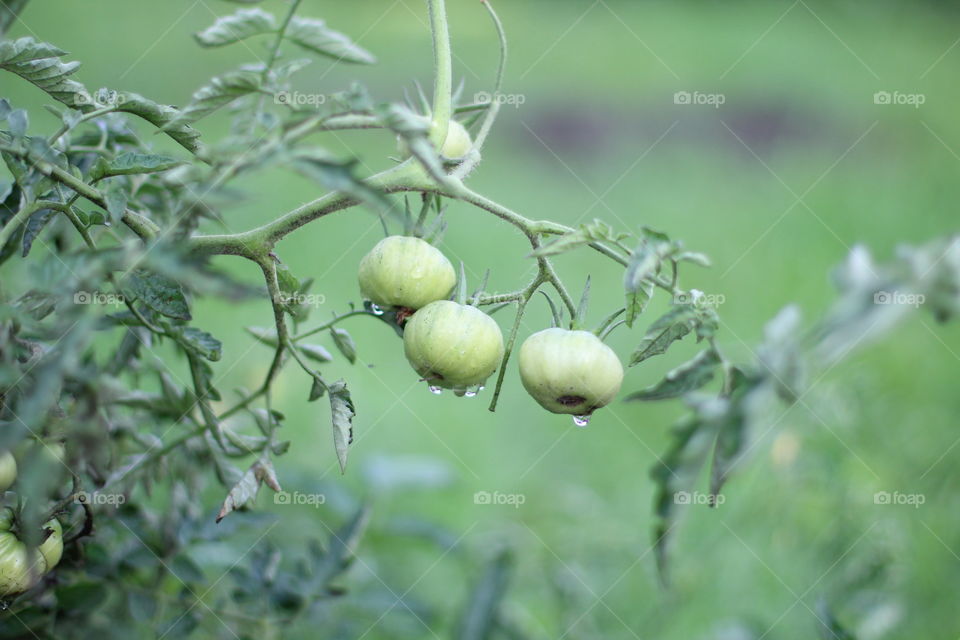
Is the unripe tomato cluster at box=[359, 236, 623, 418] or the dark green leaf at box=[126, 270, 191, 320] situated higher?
the unripe tomato cluster at box=[359, 236, 623, 418]

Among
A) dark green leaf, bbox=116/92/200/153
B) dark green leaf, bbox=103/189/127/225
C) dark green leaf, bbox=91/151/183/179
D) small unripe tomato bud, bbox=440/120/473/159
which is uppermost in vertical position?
small unripe tomato bud, bbox=440/120/473/159

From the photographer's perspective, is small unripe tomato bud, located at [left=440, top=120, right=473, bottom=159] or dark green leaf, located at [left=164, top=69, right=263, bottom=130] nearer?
dark green leaf, located at [left=164, top=69, right=263, bottom=130]

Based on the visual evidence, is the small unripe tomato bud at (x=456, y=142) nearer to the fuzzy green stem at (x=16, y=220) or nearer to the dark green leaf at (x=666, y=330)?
the dark green leaf at (x=666, y=330)

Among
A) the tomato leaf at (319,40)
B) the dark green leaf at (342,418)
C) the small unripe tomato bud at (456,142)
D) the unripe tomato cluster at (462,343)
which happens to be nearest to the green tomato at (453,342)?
the unripe tomato cluster at (462,343)

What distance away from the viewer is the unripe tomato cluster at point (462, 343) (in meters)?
1.19

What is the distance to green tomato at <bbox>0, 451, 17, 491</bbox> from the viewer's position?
43.0 inches

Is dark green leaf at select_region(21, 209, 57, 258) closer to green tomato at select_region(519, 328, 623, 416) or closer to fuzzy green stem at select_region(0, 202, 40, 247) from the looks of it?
fuzzy green stem at select_region(0, 202, 40, 247)

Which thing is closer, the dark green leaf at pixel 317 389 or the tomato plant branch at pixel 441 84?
the tomato plant branch at pixel 441 84

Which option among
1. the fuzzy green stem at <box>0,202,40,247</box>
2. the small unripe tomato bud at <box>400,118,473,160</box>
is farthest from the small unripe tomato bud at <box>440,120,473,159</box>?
the fuzzy green stem at <box>0,202,40,247</box>

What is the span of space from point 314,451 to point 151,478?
4.98 ft

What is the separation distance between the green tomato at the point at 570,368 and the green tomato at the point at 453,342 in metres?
0.05

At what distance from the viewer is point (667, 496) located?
91cm

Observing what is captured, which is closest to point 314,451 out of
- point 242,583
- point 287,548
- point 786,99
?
point 287,548

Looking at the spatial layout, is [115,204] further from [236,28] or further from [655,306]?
[655,306]
